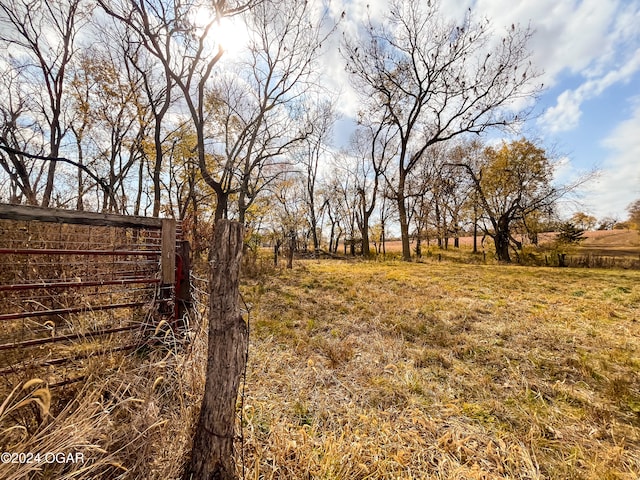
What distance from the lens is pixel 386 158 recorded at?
2192 cm

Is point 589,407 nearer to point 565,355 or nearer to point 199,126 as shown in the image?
point 565,355

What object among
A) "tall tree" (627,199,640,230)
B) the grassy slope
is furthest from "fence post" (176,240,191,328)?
"tall tree" (627,199,640,230)

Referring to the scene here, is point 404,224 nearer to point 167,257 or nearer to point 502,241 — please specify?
point 502,241

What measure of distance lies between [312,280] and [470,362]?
6.33 meters

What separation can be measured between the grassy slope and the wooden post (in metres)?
0.31

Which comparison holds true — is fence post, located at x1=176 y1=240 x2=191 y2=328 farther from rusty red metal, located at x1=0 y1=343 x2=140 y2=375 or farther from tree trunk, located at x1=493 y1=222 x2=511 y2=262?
tree trunk, located at x1=493 y1=222 x2=511 y2=262

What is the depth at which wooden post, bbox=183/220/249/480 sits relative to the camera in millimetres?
1583

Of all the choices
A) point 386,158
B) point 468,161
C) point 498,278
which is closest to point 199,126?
point 498,278

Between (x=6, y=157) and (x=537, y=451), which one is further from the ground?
(x=6, y=157)

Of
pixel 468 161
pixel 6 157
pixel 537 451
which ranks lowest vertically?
pixel 537 451

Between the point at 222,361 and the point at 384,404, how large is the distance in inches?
72.2

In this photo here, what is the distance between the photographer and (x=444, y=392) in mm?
2812

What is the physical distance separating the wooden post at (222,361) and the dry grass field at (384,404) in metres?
0.12

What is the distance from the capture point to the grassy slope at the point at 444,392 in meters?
1.89
